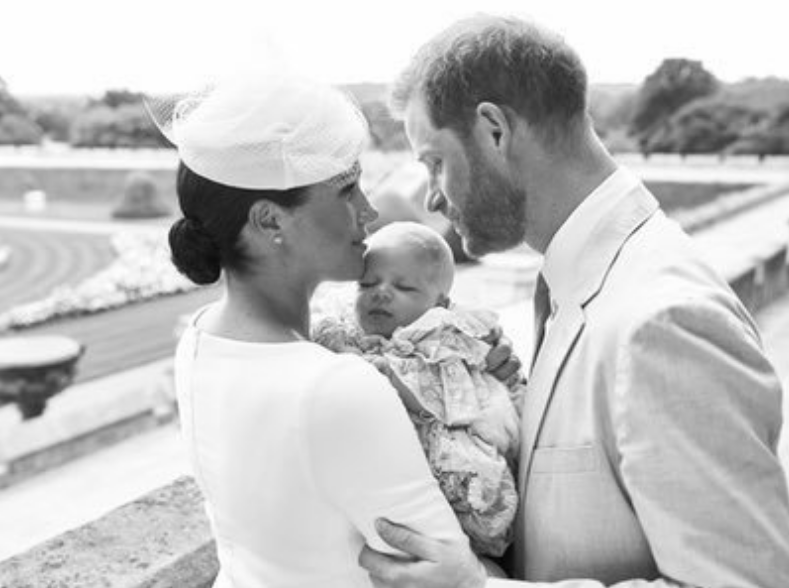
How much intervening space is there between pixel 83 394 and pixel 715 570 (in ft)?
35.0

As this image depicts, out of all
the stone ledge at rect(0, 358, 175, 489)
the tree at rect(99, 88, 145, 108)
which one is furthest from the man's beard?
the tree at rect(99, 88, 145, 108)

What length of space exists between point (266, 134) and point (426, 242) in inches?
23.4

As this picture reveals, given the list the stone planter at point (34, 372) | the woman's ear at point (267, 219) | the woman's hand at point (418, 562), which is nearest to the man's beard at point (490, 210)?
the woman's ear at point (267, 219)

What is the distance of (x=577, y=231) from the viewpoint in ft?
5.00

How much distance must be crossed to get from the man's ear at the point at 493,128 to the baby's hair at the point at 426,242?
0.33 meters

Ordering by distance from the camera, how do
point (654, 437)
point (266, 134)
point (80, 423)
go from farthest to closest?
point (80, 423)
point (266, 134)
point (654, 437)

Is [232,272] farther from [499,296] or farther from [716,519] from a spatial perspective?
[499,296]

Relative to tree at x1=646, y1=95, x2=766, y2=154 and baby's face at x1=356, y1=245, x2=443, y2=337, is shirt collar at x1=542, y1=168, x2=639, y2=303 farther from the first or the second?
tree at x1=646, y1=95, x2=766, y2=154

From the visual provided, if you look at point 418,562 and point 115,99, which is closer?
point 418,562

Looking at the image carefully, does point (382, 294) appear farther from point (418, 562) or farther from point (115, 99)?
point (115, 99)

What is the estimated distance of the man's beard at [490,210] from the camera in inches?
62.8

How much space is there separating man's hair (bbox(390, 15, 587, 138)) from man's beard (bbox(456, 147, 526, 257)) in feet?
0.27

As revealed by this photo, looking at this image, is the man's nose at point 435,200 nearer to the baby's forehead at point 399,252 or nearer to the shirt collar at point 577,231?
the baby's forehead at point 399,252

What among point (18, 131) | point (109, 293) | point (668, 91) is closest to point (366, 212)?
point (109, 293)
